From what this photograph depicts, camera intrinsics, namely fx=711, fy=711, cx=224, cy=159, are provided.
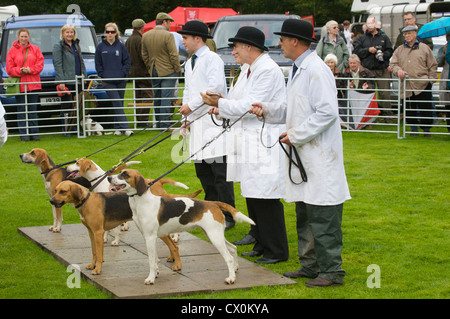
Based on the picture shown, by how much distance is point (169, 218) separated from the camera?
253 inches

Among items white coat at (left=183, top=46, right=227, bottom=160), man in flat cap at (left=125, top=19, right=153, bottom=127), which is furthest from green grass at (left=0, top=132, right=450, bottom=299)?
man in flat cap at (left=125, top=19, right=153, bottom=127)

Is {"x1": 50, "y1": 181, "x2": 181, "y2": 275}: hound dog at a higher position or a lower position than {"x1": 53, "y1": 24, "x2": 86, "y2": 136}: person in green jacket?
lower

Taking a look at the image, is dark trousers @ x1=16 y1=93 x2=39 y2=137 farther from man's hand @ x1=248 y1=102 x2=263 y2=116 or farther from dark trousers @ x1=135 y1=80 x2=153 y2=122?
man's hand @ x1=248 y1=102 x2=263 y2=116

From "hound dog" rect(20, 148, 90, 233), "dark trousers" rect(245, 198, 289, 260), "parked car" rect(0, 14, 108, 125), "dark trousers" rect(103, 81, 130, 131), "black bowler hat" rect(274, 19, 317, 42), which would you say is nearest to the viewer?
"black bowler hat" rect(274, 19, 317, 42)

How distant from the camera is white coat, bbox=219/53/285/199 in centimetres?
685

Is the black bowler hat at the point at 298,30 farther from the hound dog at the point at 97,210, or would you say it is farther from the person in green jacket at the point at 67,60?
the person in green jacket at the point at 67,60

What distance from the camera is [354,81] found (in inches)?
645

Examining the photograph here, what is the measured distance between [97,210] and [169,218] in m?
0.84

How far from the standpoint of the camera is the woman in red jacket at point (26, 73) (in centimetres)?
1498

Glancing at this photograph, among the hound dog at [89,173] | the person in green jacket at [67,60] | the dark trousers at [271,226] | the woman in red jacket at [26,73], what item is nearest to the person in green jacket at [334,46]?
the person in green jacket at [67,60]

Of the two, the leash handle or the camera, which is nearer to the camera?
the leash handle

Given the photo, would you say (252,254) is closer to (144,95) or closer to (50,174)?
(50,174)

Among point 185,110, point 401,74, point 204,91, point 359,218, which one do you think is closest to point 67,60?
point 401,74

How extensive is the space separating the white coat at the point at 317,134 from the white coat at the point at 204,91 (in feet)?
6.40
